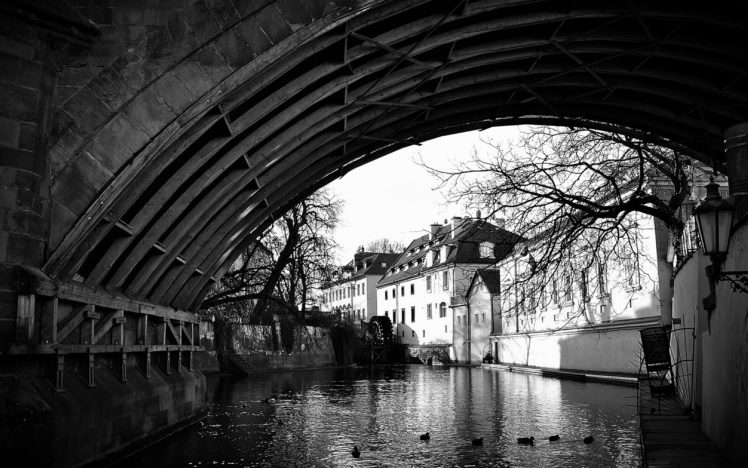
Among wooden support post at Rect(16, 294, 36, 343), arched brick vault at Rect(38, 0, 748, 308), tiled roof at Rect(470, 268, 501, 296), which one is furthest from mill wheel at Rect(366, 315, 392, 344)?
wooden support post at Rect(16, 294, 36, 343)

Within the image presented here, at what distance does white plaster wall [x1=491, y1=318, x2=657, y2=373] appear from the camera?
2922cm

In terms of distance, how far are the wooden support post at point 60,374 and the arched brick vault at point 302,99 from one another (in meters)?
1.16

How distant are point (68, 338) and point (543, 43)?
876 cm

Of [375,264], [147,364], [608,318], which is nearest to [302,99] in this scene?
[147,364]

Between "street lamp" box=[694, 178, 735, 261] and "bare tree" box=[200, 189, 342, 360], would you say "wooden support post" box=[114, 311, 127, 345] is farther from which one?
"bare tree" box=[200, 189, 342, 360]

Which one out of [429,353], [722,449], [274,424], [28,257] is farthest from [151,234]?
[429,353]

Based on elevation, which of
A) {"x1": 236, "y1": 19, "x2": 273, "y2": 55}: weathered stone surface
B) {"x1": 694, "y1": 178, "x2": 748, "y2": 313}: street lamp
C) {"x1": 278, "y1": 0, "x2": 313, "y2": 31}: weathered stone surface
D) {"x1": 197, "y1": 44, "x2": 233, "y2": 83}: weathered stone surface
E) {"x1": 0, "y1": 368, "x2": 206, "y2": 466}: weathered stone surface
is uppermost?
{"x1": 278, "y1": 0, "x2": 313, "y2": 31}: weathered stone surface

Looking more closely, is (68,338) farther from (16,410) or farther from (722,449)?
(722,449)

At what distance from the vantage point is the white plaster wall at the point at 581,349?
29.2 meters

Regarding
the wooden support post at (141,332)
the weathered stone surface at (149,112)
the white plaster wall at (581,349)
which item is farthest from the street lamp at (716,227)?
the white plaster wall at (581,349)

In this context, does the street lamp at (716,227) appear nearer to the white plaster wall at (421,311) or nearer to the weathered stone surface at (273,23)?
the weathered stone surface at (273,23)

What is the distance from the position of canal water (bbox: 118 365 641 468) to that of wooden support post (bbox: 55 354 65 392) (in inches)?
80.3

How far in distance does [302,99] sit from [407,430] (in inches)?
267

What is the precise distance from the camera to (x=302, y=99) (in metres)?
11.1
